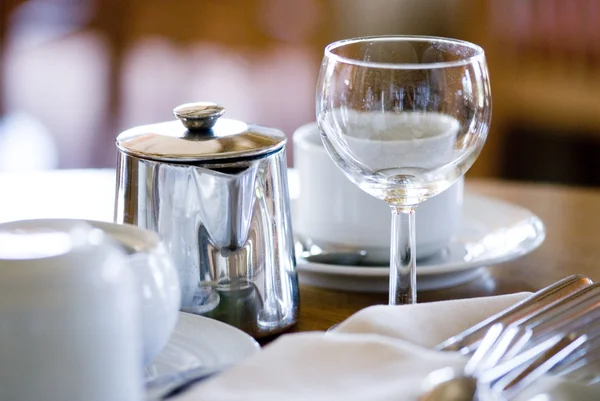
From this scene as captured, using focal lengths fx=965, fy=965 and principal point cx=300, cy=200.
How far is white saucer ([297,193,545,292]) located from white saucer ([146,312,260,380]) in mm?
142

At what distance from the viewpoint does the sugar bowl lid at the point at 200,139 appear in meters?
0.43

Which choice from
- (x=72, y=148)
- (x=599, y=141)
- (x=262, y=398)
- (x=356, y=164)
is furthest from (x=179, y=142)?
(x=72, y=148)

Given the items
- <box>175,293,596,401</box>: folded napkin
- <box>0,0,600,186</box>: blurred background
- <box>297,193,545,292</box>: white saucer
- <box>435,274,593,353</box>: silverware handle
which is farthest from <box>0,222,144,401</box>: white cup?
<box>0,0,600,186</box>: blurred background

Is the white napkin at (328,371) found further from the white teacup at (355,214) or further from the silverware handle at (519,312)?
the white teacup at (355,214)

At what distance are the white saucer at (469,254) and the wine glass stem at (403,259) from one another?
0.19 feet

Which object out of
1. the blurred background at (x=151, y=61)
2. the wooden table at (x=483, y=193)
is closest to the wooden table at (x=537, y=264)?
the wooden table at (x=483, y=193)

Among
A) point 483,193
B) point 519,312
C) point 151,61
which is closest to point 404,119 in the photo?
point 519,312

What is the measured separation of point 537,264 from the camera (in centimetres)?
57

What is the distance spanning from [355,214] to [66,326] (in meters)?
0.29

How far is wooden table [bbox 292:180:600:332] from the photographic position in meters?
0.51

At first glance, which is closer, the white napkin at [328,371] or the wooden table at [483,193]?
the white napkin at [328,371]

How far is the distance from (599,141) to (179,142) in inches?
52.6

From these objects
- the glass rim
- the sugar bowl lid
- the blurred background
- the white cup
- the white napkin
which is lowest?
the blurred background

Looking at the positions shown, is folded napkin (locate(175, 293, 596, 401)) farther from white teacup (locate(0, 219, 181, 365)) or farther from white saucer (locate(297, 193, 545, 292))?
white saucer (locate(297, 193, 545, 292))
